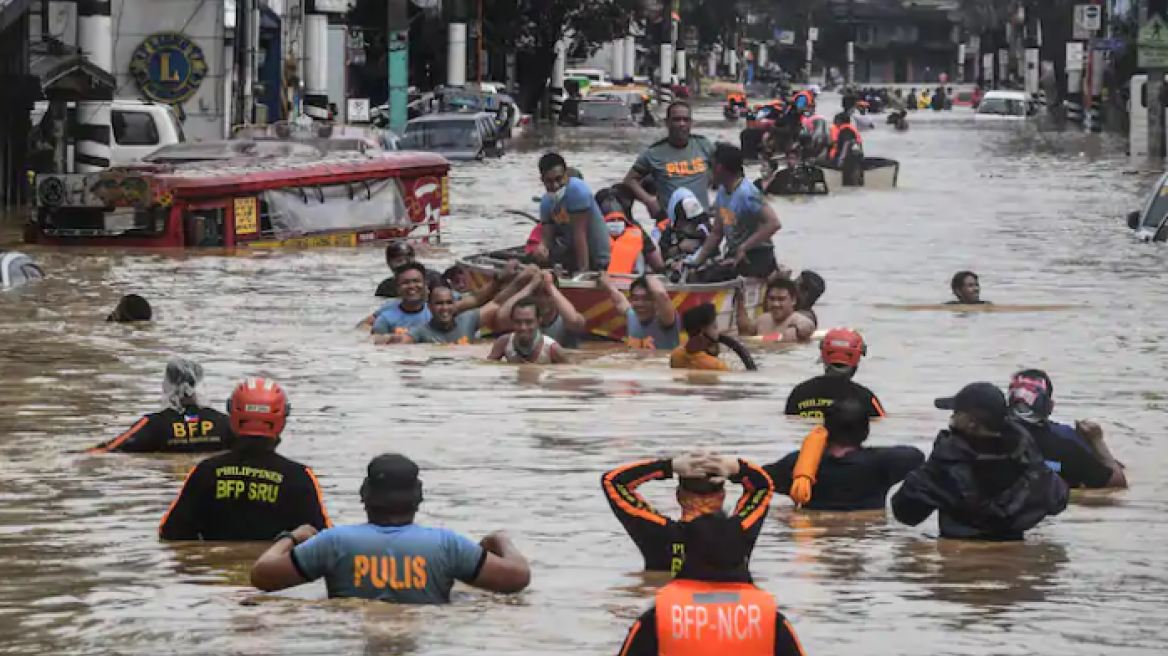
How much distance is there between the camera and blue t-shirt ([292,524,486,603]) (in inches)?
A: 366

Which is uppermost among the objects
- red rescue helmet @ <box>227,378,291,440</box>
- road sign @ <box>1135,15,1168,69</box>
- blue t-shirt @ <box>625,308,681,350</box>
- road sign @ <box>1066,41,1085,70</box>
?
road sign @ <box>1066,41,1085,70</box>

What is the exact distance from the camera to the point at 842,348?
12852mm

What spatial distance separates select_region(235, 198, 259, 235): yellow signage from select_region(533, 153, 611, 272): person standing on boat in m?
9.94

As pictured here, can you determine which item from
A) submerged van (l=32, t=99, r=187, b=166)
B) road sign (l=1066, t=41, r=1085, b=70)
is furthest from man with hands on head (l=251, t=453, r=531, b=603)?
Answer: road sign (l=1066, t=41, r=1085, b=70)

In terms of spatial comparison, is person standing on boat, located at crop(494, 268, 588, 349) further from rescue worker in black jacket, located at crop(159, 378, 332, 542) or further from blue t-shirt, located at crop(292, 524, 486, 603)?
blue t-shirt, located at crop(292, 524, 486, 603)

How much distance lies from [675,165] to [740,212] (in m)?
1.06

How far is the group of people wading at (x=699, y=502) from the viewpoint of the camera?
24.0ft

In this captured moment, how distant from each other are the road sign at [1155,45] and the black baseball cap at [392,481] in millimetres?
44881

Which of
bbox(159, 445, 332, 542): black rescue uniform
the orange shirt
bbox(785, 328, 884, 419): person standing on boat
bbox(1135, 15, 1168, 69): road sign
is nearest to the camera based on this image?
bbox(159, 445, 332, 542): black rescue uniform

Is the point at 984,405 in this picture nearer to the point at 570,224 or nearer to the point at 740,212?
the point at 570,224

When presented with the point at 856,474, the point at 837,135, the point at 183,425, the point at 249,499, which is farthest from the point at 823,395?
the point at 837,135

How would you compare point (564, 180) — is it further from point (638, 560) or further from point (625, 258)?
point (638, 560)

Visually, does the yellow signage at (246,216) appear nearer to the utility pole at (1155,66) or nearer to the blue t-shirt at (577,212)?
the blue t-shirt at (577,212)

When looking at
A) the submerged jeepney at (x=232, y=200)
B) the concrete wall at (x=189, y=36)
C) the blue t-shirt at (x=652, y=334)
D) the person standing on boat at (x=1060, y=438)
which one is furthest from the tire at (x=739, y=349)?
the concrete wall at (x=189, y=36)
